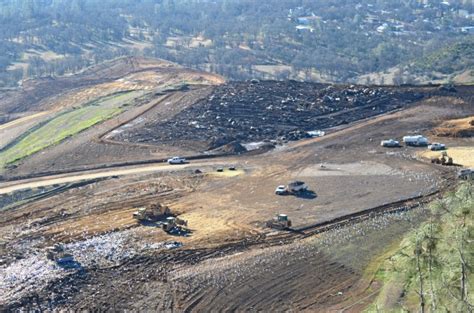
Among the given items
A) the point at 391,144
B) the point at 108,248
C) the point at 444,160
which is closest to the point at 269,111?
the point at 391,144

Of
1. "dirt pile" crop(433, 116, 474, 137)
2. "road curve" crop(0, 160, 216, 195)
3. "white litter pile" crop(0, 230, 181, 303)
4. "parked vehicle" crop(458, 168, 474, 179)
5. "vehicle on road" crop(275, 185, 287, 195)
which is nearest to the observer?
"white litter pile" crop(0, 230, 181, 303)

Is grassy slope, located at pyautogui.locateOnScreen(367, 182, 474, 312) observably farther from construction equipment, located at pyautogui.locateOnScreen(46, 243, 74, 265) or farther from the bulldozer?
the bulldozer

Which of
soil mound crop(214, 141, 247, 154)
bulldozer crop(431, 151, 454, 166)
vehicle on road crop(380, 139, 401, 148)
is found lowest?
soil mound crop(214, 141, 247, 154)

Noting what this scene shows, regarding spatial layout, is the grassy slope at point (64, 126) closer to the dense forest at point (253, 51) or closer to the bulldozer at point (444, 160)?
the dense forest at point (253, 51)

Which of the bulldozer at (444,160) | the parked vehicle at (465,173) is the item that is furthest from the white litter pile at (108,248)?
the bulldozer at (444,160)

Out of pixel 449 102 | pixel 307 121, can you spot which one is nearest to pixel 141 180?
pixel 307 121

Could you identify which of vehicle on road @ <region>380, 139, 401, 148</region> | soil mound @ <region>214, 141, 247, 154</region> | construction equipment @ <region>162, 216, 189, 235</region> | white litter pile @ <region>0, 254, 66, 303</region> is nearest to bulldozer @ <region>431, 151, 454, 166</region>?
vehicle on road @ <region>380, 139, 401, 148</region>

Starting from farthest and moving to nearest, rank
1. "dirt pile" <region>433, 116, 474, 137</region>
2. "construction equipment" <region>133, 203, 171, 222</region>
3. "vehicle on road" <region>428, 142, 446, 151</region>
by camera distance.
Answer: "dirt pile" <region>433, 116, 474, 137</region>
"vehicle on road" <region>428, 142, 446, 151</region>
"construction equipment" <region>133, 203, 171, 222</region>
